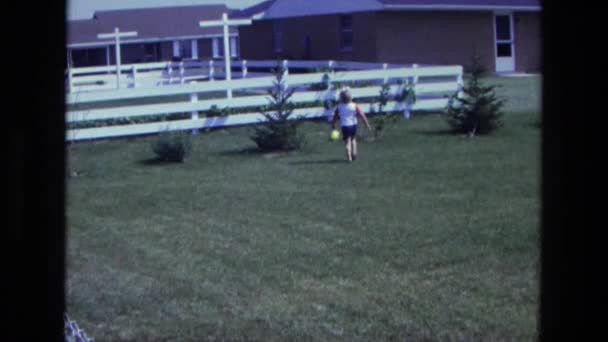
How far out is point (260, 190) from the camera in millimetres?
11961

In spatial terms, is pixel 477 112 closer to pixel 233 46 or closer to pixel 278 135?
pixel 278 135

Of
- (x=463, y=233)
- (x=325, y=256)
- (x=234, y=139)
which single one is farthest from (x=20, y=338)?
(x=234, y=139)

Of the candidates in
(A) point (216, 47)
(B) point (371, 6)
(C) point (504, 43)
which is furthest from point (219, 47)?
(B) point (371, 6)

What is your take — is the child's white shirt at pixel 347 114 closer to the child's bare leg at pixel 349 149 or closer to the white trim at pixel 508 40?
the child's bare leg at pixel 349 149

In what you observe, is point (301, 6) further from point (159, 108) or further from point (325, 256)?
point (325, 256)

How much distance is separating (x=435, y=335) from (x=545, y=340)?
4.58 feet

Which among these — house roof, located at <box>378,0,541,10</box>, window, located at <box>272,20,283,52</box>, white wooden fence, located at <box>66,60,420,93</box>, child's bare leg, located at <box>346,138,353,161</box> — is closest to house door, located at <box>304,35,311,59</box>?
window, located at <box>272,20,283,52</box>

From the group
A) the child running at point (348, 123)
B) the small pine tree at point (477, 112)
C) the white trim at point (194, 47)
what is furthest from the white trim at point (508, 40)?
the white trim at point (194, 47)

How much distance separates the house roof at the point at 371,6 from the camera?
30422 millimetres

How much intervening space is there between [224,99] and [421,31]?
14.4m

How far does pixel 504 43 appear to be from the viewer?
32781 mm

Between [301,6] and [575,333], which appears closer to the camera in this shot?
[575,333]

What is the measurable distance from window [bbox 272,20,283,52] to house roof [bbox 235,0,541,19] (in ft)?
1.37

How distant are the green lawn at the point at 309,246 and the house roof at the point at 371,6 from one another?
1581 centimetres
